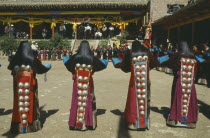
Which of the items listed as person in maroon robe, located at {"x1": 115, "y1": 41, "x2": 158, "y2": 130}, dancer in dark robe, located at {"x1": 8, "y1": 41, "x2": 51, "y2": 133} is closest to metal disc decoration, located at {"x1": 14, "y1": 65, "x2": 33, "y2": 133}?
dancer in dark robe, located at {"x1": 8, "y1": 41, "x2": 51, "y2": 133}

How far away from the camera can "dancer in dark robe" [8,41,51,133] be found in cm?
450

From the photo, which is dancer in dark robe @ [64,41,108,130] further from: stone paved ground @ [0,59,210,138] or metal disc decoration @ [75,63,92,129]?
stone paved ground @ [0,59,210,138]

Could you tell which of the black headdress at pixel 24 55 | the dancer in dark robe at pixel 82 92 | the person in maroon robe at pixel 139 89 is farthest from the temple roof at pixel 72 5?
the black headdress at pixel 24 55

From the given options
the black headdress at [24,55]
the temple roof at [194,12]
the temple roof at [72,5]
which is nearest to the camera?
the black headdress at [24,55]

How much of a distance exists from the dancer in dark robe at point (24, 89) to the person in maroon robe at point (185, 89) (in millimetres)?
2676

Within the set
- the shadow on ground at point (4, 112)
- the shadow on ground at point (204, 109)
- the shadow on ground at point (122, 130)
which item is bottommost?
the shadow on ground at point (122, 130)

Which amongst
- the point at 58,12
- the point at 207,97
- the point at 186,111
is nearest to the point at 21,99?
the point at 186,111

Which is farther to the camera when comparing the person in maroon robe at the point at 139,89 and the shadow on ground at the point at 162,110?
the shadow on ground at the point at 162,110

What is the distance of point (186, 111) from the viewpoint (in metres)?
4.96

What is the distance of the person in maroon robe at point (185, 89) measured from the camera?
493 cm

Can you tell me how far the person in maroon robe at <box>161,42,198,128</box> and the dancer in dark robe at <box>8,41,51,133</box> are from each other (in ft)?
8.78

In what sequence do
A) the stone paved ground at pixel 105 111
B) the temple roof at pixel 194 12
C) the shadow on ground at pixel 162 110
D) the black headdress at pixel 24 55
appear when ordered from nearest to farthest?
the black headdress at pixel 24 55 < the stone paved ground at pixel 105 111 < the shadow on ground at pixel 162 110 < the temple roof at pixel 194 12

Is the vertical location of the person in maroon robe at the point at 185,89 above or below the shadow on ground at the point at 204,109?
above

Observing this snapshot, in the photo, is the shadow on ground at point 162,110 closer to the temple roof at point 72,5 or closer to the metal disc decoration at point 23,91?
the metal disc decoration at point 23,91
